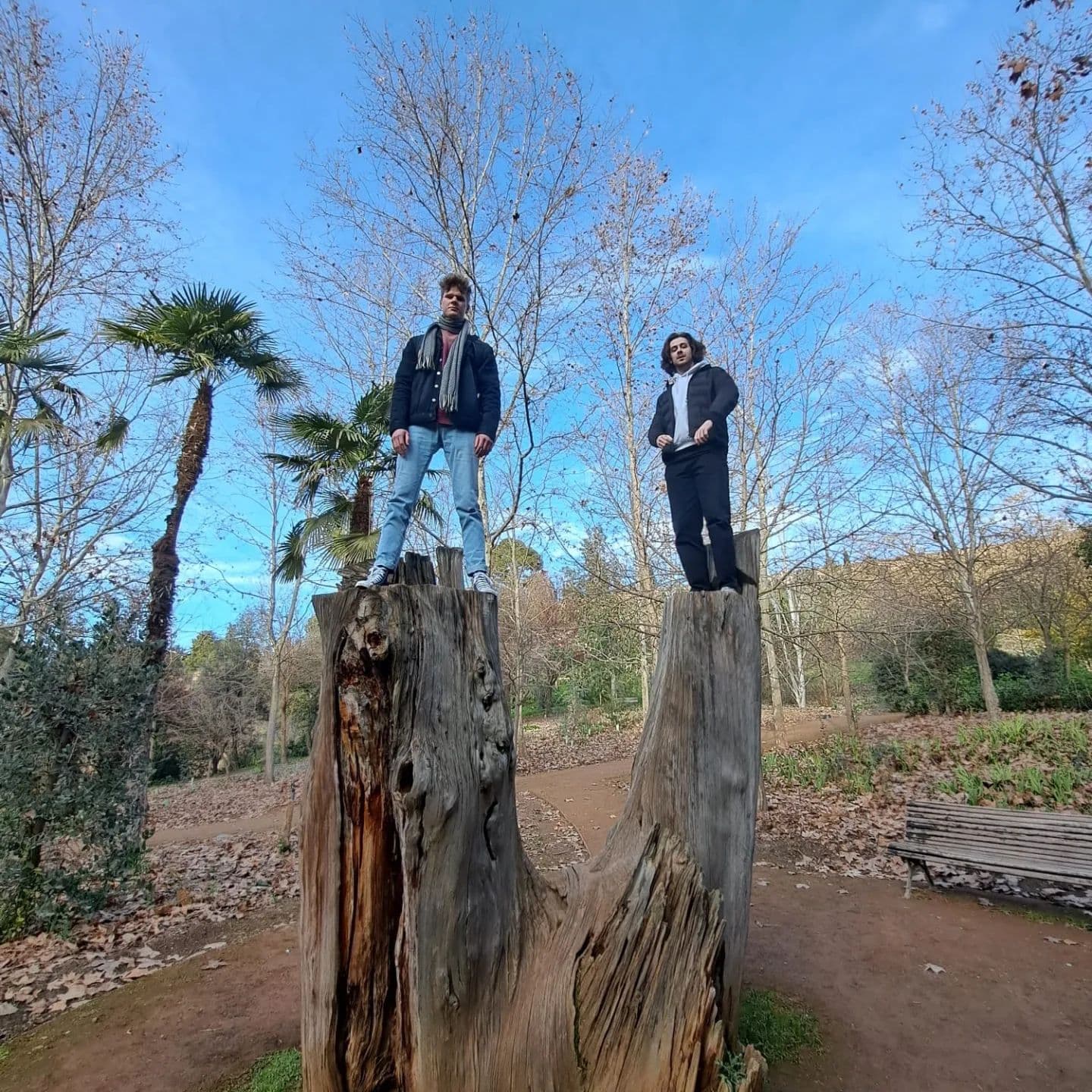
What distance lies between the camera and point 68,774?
593 centimetres

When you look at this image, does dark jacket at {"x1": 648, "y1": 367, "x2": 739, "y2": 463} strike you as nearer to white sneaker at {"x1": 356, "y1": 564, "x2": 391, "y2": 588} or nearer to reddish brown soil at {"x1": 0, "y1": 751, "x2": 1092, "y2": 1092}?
white sneaker at {"x1": 356, "y1": 564, "x2": 391, "y2": 588}

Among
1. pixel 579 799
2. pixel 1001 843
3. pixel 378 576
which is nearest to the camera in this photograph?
pixel 378 576

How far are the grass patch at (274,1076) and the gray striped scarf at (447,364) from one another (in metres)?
3.71

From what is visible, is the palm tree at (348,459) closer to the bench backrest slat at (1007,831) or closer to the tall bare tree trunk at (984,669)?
the bench backrest slat at (1007,831)

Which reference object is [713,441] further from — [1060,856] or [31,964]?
[31,964]

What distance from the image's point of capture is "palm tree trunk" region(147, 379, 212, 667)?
8.25 meters

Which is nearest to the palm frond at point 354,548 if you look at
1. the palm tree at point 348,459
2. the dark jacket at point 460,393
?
the palm tree at point 348,459

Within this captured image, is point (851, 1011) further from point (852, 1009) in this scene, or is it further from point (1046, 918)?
point (1046, 918)

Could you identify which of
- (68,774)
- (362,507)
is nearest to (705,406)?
(68,774)

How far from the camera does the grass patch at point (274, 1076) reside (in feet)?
11.2

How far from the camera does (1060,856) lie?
5867mm

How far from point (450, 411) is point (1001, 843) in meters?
6.89

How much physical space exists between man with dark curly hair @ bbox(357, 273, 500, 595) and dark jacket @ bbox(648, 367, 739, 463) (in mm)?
1177

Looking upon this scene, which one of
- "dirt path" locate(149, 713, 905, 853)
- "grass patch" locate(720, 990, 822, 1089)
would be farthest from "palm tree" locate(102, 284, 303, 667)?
"grass patch" locate(720, 990, 822, 1089)
